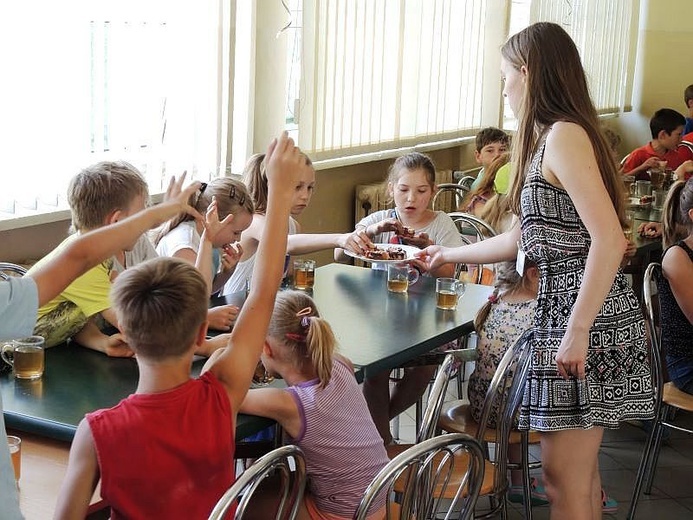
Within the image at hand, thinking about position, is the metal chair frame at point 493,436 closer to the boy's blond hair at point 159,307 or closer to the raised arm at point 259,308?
the raised arm at point 259,308

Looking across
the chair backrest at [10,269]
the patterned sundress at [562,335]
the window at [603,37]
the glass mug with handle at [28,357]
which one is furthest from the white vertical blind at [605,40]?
the glass mug with handle at [28,357]

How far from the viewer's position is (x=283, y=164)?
1815mm

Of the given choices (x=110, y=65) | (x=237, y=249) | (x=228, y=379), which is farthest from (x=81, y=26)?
(x=228, y=379)

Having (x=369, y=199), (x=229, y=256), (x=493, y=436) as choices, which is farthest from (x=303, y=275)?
(x=369, y=199)

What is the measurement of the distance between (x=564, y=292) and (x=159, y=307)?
117 cm

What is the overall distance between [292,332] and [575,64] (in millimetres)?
964

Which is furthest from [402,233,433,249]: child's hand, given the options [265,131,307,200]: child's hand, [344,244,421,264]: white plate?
[265,131,307,200]: child's hand

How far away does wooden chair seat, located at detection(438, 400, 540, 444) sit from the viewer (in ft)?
9.75

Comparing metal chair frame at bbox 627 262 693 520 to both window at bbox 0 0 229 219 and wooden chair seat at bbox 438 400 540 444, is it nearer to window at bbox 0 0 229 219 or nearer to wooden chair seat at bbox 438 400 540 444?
wooden chair seat at bbox 438 400 540 444

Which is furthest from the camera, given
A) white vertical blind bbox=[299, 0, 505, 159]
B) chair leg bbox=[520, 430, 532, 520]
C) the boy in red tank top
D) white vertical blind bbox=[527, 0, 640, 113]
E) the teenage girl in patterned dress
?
white vertical blind bbox=[527, 0, 640, 113]

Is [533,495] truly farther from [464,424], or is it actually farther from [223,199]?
[223,199]

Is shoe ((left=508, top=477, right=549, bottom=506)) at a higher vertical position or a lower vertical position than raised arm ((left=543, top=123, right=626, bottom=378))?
lower

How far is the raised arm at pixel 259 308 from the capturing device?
188 centimetres

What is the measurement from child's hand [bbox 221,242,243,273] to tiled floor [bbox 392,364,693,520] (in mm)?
1156
